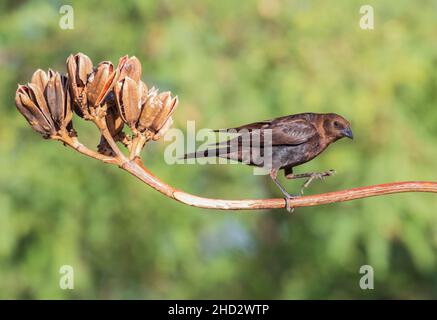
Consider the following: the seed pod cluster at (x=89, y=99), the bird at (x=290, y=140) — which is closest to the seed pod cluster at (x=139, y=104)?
the seed pod cluster at (x=89, y=99)

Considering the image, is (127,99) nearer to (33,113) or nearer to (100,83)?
(100,83)

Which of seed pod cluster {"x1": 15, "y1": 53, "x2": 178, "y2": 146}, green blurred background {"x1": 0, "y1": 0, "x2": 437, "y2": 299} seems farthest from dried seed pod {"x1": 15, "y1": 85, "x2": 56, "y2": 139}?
green blurred background {"x1": 0, "y1": 0, "x2": 437, "y2": 299}

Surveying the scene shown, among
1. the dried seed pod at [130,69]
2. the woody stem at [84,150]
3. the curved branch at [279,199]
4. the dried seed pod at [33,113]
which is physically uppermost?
the dried seed pod at [130,69]

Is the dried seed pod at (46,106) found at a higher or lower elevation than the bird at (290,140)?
lower

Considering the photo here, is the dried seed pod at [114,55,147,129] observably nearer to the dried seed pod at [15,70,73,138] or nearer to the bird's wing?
the dried seed pod at [15,70,73,138]

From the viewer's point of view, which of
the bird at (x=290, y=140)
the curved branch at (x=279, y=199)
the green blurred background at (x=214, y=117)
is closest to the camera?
the curved branch at (x=279, y=199)

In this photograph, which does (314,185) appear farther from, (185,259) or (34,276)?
(34,276)

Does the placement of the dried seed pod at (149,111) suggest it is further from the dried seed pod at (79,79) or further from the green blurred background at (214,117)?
the green blurred background at (214,117)

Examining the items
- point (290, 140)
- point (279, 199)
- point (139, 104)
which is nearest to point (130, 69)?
point (139, 104)

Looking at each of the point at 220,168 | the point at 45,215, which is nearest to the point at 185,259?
the point at 220,168
